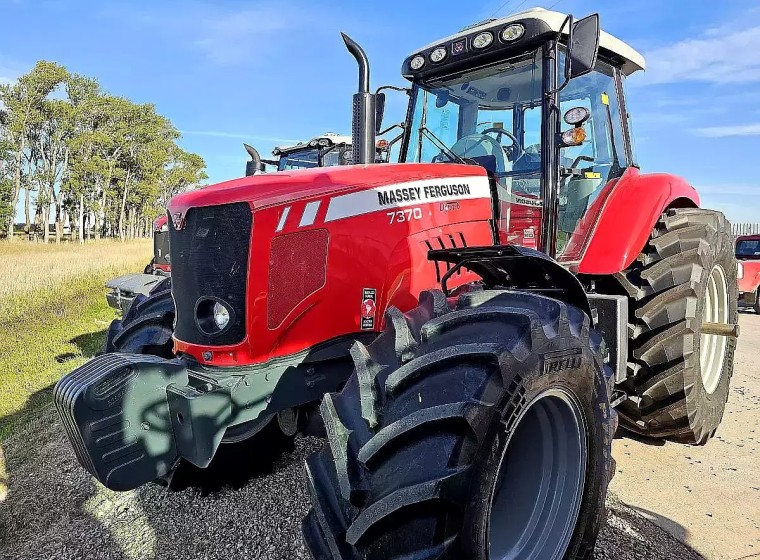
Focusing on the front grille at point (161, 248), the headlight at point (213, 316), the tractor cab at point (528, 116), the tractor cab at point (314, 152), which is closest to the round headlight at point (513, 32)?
the tractor cab at point (528, 116)

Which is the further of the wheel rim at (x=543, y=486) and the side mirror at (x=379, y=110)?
the side mirror at (x=379, y=110)

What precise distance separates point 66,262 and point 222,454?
18228 millimetres

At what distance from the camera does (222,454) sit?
10.0 feet

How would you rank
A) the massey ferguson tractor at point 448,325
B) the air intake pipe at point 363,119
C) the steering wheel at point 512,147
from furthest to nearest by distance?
the steering wheel at point 512,147 < the air intake pipe at point 363,119 < the massey ferguson tractor at point 448,325

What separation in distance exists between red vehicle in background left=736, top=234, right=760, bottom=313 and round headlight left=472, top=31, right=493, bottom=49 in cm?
1052

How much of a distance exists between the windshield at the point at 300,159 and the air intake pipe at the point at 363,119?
7017 mm

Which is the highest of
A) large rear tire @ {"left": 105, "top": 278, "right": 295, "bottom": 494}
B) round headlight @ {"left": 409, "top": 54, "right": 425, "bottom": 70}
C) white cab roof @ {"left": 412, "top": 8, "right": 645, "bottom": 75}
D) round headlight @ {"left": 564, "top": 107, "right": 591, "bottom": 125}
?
white cab roof @ {"left": 412, "top": 8, "right": 645, "bottom": 75}

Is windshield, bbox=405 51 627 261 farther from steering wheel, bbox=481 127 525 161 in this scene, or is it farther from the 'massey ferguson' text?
the 'massey ferguson' text

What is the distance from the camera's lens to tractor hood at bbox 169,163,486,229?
230 cm

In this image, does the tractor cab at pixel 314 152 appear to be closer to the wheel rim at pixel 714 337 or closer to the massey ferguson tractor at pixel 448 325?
the massey ferguson tractor at pixel 448 325

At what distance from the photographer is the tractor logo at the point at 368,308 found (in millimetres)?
2510

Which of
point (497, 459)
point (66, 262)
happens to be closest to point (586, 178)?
point (497, 459)

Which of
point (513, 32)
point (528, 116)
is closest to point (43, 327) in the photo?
point (528, 116)

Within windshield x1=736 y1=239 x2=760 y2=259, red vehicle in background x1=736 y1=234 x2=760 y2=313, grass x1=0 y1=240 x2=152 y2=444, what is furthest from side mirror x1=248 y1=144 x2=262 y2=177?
windshield x1=736 y1=239 x2=760 y2=259
